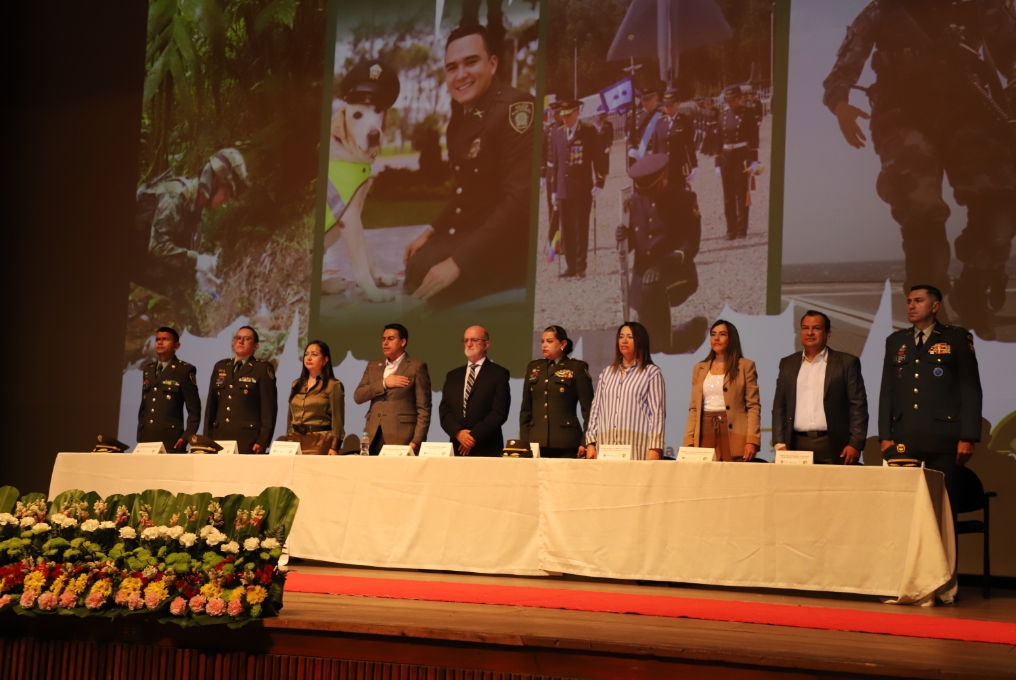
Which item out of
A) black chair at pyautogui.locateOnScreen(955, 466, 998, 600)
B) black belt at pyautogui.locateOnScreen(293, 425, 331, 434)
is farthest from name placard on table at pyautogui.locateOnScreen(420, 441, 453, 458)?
black chair at pyautogui.locateOnScreen(955, 466, 998, 600)

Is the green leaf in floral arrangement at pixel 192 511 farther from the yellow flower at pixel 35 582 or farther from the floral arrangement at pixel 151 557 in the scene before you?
the yellow flower at pixel 35 582

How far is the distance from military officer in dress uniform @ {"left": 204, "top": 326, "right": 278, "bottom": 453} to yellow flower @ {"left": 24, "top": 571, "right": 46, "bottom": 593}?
119 inches

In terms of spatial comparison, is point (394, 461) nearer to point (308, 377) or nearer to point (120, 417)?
point (308, 377)

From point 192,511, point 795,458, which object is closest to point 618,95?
point 795,458

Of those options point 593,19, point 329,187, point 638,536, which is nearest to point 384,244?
point 329,187

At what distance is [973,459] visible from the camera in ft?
17.3

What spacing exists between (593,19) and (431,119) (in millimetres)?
1280

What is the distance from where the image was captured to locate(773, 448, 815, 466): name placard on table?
3863 mm

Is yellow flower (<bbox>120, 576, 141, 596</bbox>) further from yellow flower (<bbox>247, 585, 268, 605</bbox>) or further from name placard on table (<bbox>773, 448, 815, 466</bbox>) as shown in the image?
name placard on table (<bbox>773, 448, 815, 466</bbox>)

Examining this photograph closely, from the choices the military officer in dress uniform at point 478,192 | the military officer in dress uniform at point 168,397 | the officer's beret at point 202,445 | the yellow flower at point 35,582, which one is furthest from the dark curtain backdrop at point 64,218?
the yellow flower at point 35,582

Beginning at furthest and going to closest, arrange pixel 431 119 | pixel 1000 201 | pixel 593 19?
1. pixel 431 119
2. pixel 593 19
3. pixel 1000 201

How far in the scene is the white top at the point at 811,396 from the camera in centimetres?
450

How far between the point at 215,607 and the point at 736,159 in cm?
435

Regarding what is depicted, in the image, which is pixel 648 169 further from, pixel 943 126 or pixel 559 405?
pixel 559 405
